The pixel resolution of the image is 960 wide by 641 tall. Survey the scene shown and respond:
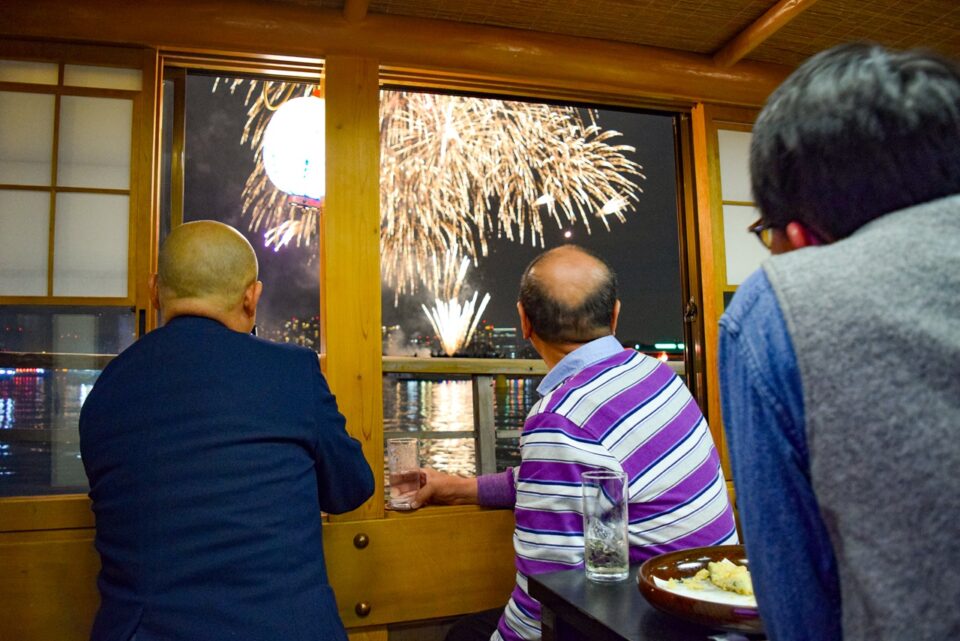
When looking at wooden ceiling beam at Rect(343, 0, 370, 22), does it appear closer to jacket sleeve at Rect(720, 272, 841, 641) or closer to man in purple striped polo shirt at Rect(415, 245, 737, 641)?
man in purple striped polo shirt at Rect(415, 245, 737, 641)

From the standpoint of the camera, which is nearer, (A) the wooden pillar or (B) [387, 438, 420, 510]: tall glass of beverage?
(B) [387, 438, 420, 510]: tall glass of beverage

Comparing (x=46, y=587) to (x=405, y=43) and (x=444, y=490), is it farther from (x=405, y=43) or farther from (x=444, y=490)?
(x=405, y=43)

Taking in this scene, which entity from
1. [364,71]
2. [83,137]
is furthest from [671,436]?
[83,137]

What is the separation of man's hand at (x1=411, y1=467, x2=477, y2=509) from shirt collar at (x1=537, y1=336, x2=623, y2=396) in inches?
27.5

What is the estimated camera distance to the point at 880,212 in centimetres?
66

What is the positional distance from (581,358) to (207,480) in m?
0.81

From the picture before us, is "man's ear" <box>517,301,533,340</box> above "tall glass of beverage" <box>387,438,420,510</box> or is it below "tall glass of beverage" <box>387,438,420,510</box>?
above

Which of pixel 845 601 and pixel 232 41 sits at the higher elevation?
pixel 232 41

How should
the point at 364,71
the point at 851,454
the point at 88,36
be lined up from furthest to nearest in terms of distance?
the point at 364,71, the point at 88,36, the point at 851,454

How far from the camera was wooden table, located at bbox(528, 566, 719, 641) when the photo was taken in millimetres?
973

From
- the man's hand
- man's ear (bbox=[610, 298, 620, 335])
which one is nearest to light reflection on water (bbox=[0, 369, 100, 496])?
the man's hand

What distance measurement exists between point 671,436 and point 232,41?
6.37 ft

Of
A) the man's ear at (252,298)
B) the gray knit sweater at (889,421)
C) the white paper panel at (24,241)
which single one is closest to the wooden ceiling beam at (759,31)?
the man's ear at (252,298)

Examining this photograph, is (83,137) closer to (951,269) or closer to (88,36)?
(88,36)
